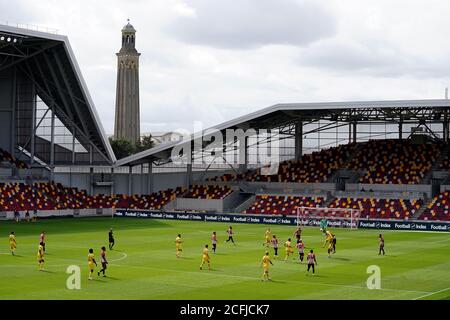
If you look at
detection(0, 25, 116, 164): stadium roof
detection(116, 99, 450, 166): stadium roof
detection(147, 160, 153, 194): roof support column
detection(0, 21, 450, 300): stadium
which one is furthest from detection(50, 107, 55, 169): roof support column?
detection(147, 160, 153, 194): roof support column

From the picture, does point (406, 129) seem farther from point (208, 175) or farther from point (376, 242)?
point (376, 242)

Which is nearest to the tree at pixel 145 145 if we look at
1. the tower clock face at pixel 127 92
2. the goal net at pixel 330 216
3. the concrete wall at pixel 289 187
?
the tower clock face at pixel 127 92

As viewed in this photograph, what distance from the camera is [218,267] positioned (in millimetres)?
44219

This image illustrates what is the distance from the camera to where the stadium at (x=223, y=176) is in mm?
65938

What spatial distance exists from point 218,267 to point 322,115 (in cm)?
5364

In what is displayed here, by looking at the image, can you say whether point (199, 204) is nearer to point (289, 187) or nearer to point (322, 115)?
point (289, 187)

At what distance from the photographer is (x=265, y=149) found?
99.5 meters

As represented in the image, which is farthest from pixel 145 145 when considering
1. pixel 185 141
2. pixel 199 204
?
pixel 185 141

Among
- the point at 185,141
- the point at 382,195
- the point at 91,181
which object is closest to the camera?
the point at 382,195

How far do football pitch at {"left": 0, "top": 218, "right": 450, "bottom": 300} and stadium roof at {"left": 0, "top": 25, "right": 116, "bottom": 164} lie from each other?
19.4 meters

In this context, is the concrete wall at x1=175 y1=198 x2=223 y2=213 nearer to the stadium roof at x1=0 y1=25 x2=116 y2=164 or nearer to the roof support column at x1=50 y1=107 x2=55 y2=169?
the stadium roof at x1=0 y1=25 x2=116 y2=164

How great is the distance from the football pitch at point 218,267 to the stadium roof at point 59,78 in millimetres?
19445

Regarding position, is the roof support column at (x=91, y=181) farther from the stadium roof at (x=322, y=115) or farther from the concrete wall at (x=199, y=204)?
the concrete wall at (x=199, y=204)

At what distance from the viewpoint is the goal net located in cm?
7875
